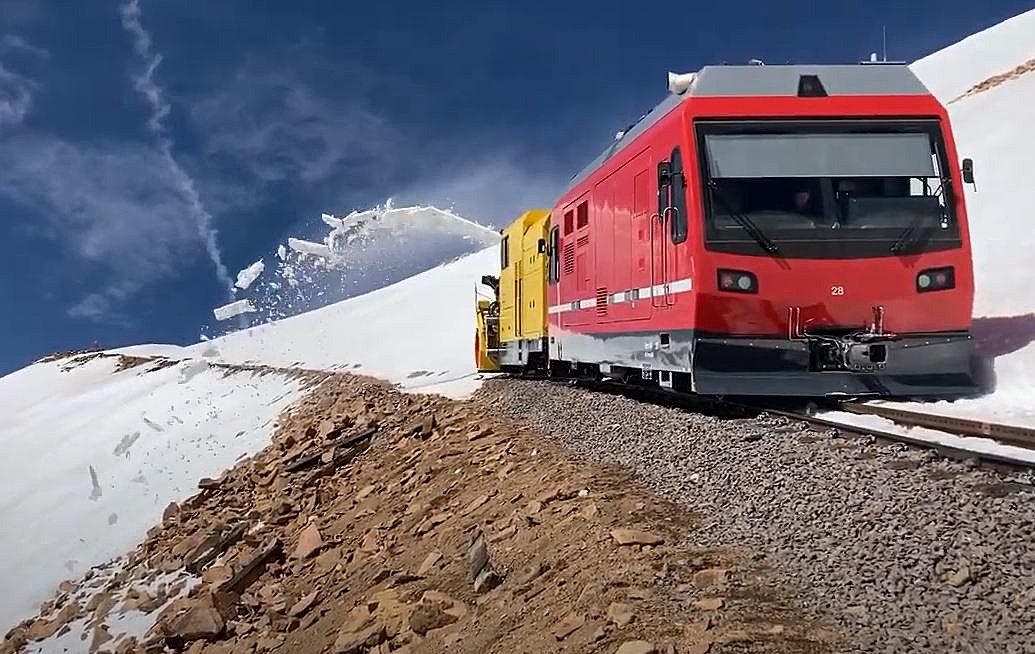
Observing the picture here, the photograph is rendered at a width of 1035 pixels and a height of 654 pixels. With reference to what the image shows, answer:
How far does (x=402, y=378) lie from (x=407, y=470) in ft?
45.8

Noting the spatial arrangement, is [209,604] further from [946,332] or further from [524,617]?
[946,332]

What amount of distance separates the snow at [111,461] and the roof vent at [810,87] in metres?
13.5

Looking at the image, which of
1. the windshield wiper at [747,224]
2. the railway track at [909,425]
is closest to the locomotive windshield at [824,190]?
the windshield wiper at [747,224]

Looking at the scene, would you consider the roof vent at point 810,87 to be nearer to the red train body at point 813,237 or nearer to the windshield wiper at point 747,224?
the red train body at point 813,237

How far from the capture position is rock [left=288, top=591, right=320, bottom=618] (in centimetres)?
802

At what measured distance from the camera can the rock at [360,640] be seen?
6008 mm

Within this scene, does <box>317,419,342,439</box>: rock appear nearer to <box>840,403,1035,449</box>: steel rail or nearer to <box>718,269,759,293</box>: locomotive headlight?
<box>718,269,759,293</box>: locomotive headlight

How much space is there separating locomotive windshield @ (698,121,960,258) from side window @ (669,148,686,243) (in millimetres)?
266

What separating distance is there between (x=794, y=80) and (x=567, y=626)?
24.0 feet

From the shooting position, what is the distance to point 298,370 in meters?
33.0

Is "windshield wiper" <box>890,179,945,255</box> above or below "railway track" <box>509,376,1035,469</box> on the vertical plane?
above

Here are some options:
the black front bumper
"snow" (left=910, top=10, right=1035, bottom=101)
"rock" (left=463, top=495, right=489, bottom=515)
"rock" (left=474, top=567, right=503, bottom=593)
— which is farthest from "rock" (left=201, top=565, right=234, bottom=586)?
"snow" (left=910, top=10, right=1035, bottom=101)

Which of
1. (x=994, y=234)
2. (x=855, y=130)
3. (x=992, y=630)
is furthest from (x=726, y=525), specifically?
(x=994, y=234)

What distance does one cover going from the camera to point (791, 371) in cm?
883
